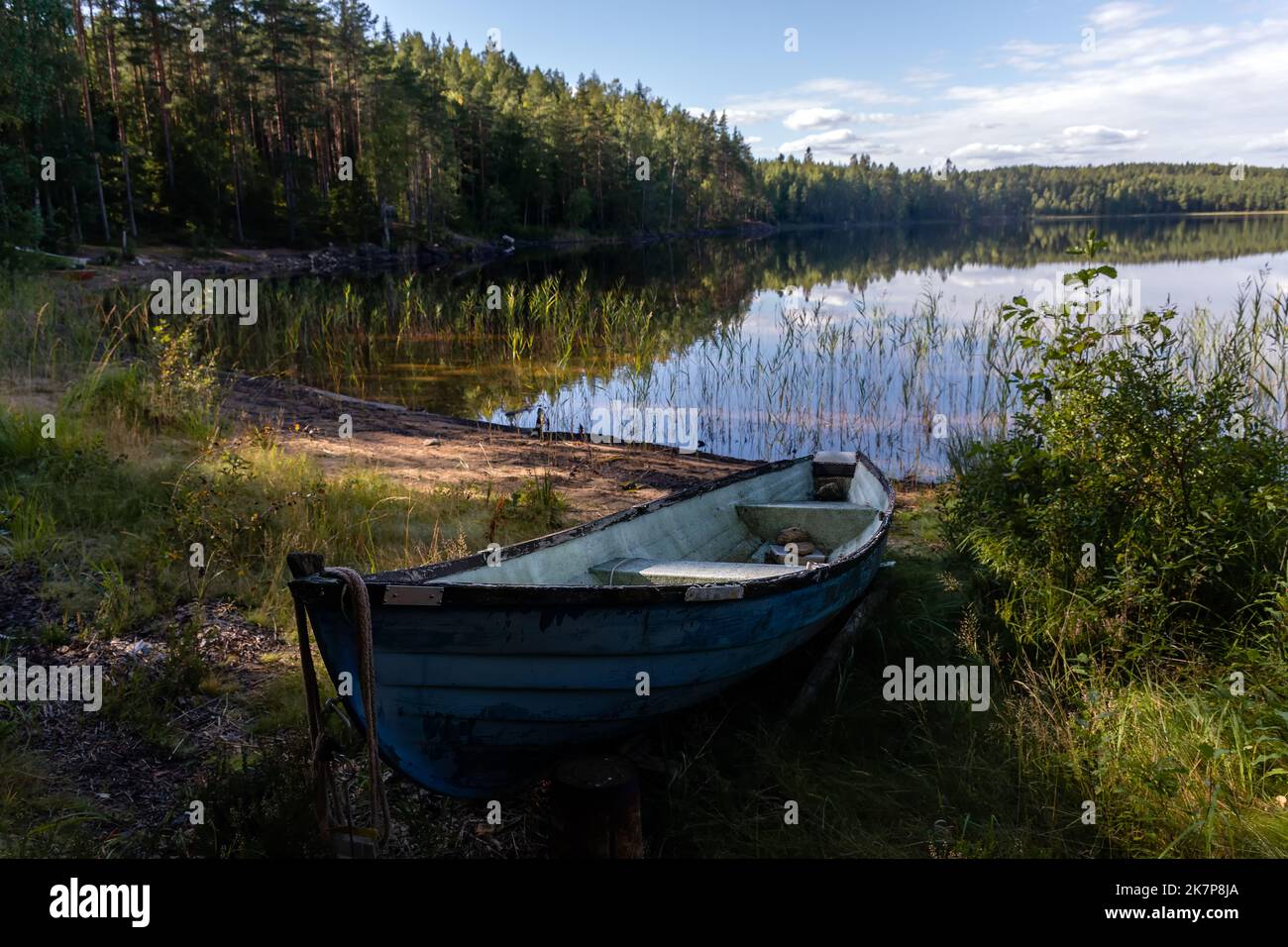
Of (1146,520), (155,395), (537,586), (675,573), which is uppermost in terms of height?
(155,395)

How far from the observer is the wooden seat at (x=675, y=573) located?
190 inches

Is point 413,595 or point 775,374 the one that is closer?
point 413,595

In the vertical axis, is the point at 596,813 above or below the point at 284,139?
below

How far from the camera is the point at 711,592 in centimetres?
379

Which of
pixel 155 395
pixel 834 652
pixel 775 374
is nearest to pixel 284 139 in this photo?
pixel 775 374

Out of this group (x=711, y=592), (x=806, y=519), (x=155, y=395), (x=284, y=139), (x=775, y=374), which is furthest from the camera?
(x=284, y=139)

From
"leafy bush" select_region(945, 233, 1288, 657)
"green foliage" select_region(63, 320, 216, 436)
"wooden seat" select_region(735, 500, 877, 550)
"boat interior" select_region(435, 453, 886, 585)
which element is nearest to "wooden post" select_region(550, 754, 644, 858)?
"boat interior" select_region(435, 453, 886, 585)

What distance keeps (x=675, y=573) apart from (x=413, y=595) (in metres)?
2.08

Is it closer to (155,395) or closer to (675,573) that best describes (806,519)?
(675,573)

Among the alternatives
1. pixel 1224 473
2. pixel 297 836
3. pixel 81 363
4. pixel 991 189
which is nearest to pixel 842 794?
pixel 297 836

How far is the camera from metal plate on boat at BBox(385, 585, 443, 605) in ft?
10.2
